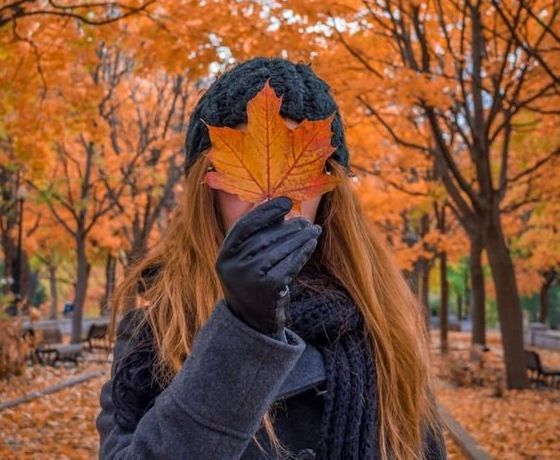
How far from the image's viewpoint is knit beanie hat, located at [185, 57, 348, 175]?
4.43 feet

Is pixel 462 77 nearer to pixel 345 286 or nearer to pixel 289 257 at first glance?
pixel 345 286

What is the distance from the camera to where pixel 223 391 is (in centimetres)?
102

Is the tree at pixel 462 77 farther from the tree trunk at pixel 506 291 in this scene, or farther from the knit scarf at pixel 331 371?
the knit scarf at pixel 331 371

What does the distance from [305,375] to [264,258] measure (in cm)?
46

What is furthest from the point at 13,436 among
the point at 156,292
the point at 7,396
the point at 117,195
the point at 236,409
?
the point at 117,195

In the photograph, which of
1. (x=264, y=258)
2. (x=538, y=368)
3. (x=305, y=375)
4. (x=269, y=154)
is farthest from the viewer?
(x=538, y=368)

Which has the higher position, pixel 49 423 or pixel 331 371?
pixel 331 371

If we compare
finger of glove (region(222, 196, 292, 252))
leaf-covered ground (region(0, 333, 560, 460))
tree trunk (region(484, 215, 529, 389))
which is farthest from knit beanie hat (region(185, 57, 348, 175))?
tree trunk (region(484, 215, 529, 389))

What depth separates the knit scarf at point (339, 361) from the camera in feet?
4.23

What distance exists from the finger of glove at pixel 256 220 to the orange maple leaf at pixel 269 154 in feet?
0.23

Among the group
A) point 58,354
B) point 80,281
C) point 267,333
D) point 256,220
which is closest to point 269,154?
point 256,220

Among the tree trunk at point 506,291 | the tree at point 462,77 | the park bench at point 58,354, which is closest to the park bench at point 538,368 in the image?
the tree at point 462,77

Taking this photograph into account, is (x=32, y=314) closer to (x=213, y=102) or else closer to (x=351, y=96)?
(x=351, y=96)

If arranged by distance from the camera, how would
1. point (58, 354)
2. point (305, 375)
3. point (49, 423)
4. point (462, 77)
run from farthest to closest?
point (58, 354)
point (462, 77)
point (49, 423)
point (305, 375)
